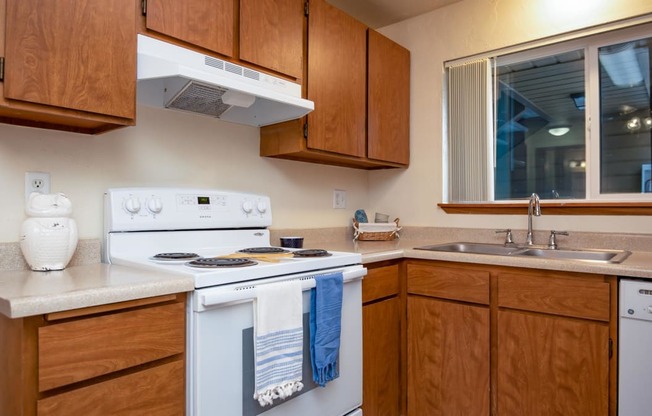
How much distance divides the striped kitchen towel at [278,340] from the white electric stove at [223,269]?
3 cm

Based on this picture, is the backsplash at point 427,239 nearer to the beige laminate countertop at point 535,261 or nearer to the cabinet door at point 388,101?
the beige laminate countertop at point 535,261

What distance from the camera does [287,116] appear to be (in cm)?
194

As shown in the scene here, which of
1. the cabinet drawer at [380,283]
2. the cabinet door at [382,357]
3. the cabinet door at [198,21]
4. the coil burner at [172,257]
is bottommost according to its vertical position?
the cabinet door at [382,357]

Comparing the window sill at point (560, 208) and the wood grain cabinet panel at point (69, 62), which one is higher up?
the wood grain cabinet panel at point (69, 62)

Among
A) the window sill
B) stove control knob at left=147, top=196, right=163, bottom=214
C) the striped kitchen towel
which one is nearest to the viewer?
the striped kitchen towel

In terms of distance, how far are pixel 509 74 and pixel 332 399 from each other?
6.80ft

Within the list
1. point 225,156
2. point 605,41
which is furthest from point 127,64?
point 605,41

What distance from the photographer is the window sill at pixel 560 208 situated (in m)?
1.97

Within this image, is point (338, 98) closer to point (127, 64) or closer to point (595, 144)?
point (127, 64)

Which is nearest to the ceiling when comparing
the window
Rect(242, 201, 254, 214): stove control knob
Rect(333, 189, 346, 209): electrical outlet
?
the window

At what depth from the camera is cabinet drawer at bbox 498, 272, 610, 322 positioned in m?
1.56

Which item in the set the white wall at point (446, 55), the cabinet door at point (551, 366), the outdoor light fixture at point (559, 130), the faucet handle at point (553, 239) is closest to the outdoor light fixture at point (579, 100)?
the outdoor light fixture at point (559, 130)

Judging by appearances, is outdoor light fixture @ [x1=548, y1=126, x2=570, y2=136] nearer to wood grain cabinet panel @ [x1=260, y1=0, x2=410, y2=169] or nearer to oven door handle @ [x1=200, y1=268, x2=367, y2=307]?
wood grain cabinet panel @ [x1=260, y1=0, x2=410, y2=169]

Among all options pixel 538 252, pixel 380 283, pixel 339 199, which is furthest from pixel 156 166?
pixel 538 252
